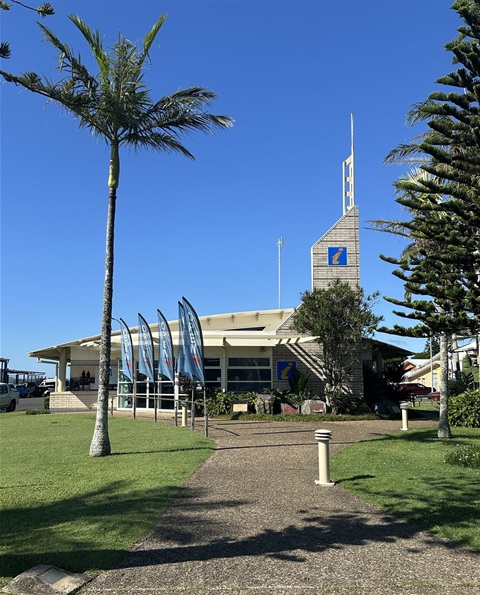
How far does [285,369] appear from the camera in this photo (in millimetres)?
21297

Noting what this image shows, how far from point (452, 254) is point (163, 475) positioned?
6.20m

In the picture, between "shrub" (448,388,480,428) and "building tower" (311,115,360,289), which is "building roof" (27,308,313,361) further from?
"shrub" (448,388,480,428)

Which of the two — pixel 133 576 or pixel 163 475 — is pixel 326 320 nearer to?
pixel 163 475

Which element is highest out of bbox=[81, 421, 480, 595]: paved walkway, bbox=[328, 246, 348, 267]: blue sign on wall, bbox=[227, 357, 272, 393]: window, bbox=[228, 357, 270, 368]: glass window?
bbox=[328, 246, 348, 267]: blue sign on wall

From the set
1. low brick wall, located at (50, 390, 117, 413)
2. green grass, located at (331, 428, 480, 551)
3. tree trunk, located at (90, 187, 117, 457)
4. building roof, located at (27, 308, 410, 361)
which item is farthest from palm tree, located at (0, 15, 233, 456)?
low brick wall, located at (50, 390, 117, 413)

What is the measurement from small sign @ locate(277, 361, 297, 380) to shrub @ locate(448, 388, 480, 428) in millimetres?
6392

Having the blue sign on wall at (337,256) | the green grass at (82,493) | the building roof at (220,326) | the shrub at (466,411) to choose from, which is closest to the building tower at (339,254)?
the blue sign on wall at (337,256)

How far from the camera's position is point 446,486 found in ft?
24.9

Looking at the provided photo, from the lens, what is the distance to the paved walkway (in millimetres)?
4215

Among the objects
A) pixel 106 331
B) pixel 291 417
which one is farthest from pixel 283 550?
pixel 291 417

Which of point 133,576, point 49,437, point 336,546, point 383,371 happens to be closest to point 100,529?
point 133,576

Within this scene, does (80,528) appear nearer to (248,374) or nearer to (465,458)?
(465,458)

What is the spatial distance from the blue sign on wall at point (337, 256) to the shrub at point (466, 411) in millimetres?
7167

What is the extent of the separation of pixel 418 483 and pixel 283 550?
11.5 feet
